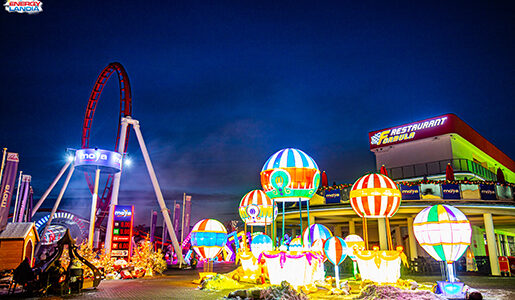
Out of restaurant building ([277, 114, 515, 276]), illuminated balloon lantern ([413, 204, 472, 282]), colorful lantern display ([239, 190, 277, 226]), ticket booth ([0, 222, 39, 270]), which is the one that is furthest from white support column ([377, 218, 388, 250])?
ticket booth ([0, 222, 39, 270])

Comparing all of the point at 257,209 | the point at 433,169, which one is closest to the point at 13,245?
the point at 257,209

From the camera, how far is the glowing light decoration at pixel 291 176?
12305 millimetres

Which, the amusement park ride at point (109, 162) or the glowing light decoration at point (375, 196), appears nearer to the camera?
the glowing light decoration at point (375, 196)

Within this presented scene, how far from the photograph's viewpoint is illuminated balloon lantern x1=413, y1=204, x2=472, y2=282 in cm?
1163

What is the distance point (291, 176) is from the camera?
40.3 feet

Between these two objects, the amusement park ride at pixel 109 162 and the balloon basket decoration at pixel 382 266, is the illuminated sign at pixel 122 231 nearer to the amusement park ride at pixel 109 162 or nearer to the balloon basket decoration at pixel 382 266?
Answer: the amusement park ride at pixel 109 162

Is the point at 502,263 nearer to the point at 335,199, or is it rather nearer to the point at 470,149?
the point at 335,199

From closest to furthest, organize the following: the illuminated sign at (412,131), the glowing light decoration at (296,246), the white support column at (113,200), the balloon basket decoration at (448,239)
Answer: the balloon basket decoration at (448,239), the glowing light decoration at (296,246), the white support column at (113,200), the illuminated sign at (412,131)

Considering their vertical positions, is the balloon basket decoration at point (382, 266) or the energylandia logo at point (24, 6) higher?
the energylandia logo at point (24, 6)

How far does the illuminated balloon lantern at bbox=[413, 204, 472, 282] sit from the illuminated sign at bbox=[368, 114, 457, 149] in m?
20.6

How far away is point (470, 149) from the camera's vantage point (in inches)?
1314

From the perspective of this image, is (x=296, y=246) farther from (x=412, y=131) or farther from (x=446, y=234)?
(x=412, y=131)

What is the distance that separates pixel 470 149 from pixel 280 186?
28664mm

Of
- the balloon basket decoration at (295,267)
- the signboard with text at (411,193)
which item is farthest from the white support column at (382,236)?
the balloon basket decoration at (295,267)
